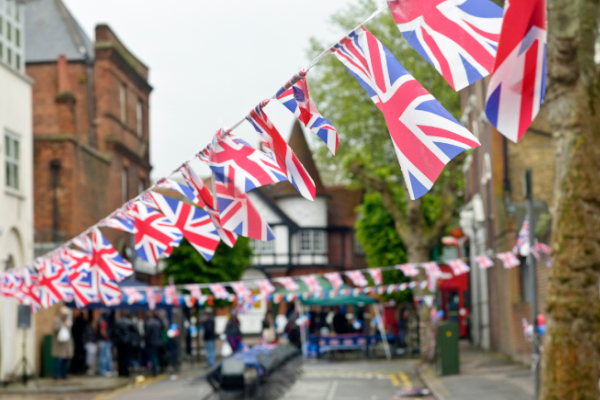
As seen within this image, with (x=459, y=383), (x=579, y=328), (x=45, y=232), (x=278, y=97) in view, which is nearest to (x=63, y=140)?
(x=45, y=232)

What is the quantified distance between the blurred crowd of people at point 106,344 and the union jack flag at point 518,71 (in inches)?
777

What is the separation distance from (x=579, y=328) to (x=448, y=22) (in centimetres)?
602

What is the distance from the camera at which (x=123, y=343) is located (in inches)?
888

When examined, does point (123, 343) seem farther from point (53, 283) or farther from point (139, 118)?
point (139, 118)

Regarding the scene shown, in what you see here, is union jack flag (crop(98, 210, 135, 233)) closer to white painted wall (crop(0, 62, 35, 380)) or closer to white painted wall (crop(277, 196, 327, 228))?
white painted wall (crop(0, 62, 35, 380))

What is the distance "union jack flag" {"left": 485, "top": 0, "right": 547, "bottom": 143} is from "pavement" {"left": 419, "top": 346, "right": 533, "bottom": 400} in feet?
39.0

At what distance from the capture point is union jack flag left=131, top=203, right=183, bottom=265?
24.4ft

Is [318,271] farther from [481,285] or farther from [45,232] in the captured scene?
[45,232]

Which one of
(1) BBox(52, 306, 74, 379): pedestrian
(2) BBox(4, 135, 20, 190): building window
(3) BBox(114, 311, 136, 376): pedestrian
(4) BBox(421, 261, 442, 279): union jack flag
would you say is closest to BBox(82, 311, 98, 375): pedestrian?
(3) BBox(114, 311, 136, 376): pedestrian

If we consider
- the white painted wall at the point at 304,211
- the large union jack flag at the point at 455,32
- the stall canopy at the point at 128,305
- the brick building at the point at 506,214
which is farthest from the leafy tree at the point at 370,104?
the large union jack flag at the point at 455,32

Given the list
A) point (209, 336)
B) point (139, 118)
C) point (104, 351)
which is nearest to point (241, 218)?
point (104, 351)

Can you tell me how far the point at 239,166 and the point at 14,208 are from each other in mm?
19641

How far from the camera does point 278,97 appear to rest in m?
4.44

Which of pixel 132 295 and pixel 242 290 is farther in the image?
pixel 242 290
